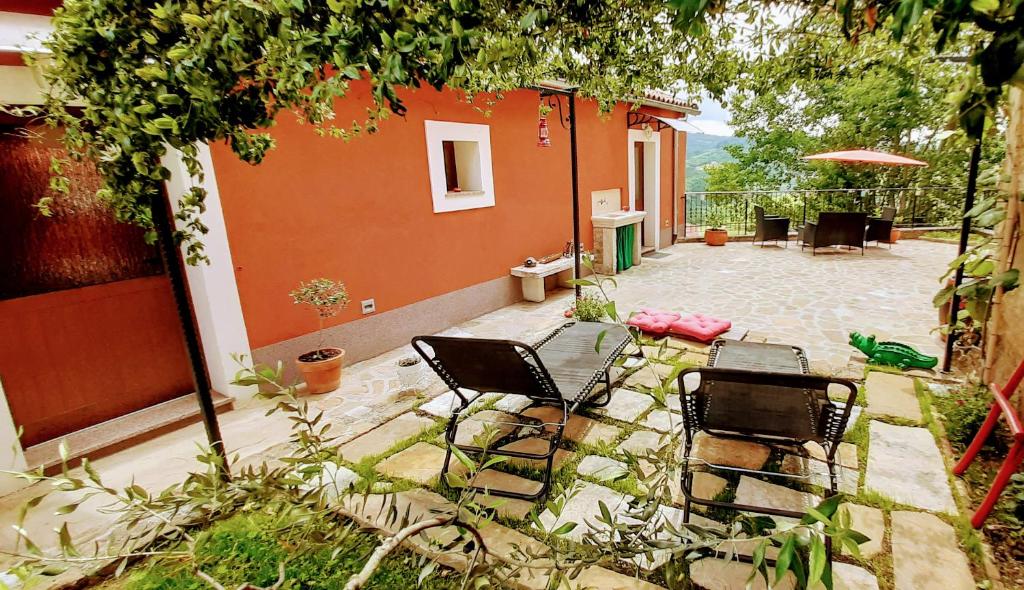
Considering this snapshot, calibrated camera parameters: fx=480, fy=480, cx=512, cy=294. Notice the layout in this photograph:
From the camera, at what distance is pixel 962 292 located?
326cm

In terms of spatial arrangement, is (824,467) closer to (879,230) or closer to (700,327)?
(700,327)

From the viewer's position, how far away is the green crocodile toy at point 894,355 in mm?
4168

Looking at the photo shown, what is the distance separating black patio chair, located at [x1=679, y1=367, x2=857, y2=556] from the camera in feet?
7.19

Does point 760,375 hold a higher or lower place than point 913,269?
higher

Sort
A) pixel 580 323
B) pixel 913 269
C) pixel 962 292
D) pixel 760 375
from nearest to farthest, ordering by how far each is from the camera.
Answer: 1. pixel 760 375
2. pixel 962 292
3. pixel 580 323
4. pixel 913 269

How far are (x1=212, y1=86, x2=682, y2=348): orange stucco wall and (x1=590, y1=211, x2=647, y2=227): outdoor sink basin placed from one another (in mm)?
881

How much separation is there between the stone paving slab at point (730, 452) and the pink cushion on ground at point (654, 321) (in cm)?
227

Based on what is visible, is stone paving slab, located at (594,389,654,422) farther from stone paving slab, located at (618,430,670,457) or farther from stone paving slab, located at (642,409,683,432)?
stone paving slab, located at (618,430,670,457)

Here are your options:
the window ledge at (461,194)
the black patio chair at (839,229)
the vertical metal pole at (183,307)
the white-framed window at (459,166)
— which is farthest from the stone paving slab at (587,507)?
the black patio chair at (839,229)

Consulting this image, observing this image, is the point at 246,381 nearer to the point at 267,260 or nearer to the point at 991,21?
the point at 991,21

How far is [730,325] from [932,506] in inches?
121

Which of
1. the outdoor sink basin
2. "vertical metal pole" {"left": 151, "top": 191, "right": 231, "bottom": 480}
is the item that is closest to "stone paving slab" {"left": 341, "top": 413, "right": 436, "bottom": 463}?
"vertical metal pole" {"left": 151, "top": 191, "right": 231, "bottom": 480}

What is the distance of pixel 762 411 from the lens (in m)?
2.48

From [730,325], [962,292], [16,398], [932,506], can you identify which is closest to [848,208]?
[730,325]
